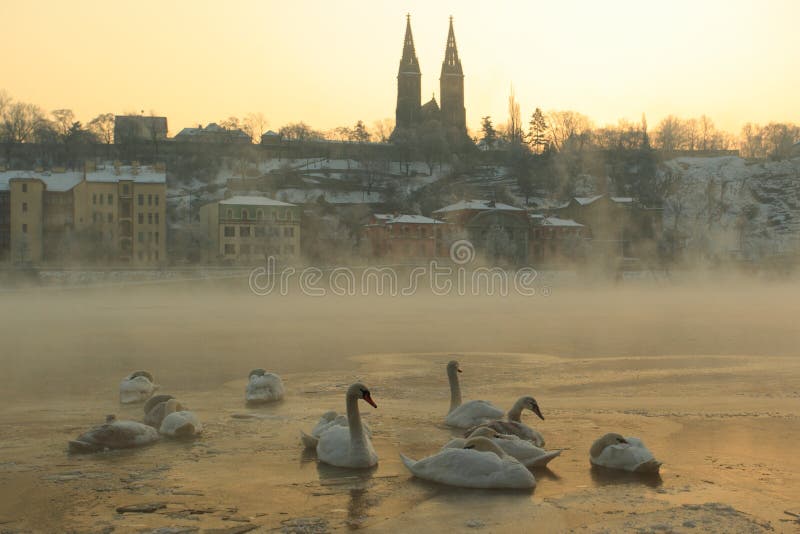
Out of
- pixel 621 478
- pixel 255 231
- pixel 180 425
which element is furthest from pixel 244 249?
pixel 621 478

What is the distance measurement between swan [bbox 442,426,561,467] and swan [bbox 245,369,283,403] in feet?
17.5

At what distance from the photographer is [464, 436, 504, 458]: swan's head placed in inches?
393

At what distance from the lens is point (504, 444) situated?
34.8ft

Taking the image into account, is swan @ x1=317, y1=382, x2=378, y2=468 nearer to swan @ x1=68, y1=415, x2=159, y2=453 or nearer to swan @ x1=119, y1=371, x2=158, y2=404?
swan @ x1=68, y1=415, x2=159, y2=453

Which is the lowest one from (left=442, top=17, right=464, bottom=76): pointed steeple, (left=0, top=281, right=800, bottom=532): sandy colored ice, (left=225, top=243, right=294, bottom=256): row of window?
(left=0, top=281, right=800, bottom=532): sandy colored ice

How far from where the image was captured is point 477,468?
968 centimetres

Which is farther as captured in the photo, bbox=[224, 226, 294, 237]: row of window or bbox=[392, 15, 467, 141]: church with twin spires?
bbox=[392, 15, 467, 141]: church with twin spires

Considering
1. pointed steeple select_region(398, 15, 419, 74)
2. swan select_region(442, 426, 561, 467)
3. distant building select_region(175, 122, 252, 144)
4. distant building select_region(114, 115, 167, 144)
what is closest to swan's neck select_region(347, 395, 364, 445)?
swan select_region(442, 426, 561, 467)

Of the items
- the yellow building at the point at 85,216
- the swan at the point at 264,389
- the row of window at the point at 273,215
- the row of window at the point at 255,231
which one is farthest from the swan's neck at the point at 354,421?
the row of window at the point at 273,215

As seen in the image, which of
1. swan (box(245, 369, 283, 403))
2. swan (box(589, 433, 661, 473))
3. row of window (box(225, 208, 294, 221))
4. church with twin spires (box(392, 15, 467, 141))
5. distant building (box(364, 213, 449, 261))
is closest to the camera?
swan (box(589, 433, 661, 473))

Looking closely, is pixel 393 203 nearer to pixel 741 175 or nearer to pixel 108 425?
pixel 741 175

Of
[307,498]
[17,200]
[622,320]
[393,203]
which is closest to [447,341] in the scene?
[622,320]

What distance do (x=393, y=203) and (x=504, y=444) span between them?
9833 cm

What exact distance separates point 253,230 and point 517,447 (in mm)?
77677
